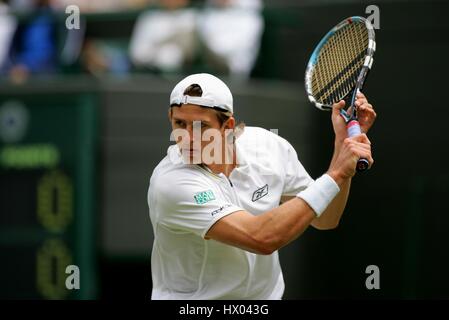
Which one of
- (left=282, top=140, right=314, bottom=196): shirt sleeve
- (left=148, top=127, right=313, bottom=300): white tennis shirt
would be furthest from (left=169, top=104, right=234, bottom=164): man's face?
(left=282, top=140, right=314, bottom=196): shirt sleeve

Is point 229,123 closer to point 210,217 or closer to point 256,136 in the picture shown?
point 256,136

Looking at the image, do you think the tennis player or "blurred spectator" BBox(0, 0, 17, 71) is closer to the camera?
the tennis player

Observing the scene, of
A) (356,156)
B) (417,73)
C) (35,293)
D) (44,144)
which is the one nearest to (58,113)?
(44,144)

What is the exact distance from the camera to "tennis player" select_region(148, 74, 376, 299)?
5281 mm

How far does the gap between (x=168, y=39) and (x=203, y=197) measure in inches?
217

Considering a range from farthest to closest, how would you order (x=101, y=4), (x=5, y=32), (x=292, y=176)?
(x=101, y=4), (x=5, y=32), (x=292, y=176)

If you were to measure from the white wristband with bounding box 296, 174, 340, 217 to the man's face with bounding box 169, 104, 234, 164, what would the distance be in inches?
21.0

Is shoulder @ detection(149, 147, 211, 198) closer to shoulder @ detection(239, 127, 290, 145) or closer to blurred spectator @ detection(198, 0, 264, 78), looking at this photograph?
shoulder @ detection(239, 127, 290, 145)

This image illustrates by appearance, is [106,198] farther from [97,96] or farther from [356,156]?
[356,156]

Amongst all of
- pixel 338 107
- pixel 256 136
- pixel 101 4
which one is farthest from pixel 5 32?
pixel 338 107

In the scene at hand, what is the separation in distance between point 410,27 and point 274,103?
150 centimetres

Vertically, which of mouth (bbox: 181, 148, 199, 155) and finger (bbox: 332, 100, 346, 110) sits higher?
finger (bbox: 332, 100, 346, 110)

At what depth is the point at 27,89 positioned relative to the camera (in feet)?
34.3

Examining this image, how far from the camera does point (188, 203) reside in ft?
18.0
